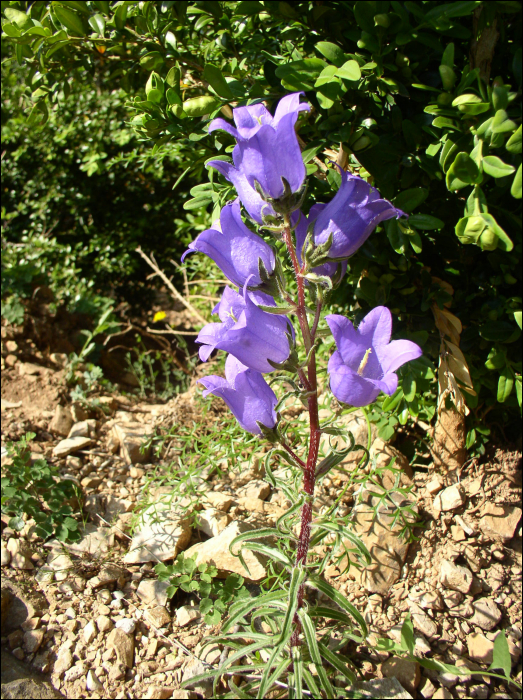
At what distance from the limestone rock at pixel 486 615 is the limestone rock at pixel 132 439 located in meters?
1.48

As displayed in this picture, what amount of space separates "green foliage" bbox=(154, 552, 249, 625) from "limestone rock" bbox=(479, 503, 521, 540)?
38.1 inches

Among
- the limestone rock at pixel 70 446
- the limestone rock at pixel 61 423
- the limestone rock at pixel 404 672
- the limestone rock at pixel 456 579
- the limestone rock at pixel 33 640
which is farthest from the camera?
the limestone rock at pixel 61 423

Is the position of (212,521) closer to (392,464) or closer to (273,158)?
(392,464)

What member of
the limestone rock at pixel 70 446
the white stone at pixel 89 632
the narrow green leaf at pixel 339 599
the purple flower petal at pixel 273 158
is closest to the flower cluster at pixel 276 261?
the purple flower petal at pixel 273 158

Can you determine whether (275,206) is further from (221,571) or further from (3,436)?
(3,436)

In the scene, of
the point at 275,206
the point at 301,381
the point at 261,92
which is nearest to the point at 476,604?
the point at 301,381

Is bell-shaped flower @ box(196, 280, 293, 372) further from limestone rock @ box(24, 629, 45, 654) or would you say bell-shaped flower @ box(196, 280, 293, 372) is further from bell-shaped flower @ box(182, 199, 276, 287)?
limestone rock @ box(24, 629, 45, 654)

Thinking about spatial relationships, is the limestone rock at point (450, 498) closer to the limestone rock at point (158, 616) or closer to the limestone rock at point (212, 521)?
the limestone rock at point (212, 521)

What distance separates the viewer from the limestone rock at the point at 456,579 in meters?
1.89

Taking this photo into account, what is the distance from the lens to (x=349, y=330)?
4.05 ft

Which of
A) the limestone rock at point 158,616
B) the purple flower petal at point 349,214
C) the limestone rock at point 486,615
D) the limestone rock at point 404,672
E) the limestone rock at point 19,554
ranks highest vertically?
the purple flower petal at point 349,214

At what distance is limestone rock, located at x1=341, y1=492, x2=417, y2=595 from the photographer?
6.28 feet

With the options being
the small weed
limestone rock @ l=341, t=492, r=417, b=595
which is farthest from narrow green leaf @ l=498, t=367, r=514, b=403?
the small weed

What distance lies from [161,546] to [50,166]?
9.77 ft
